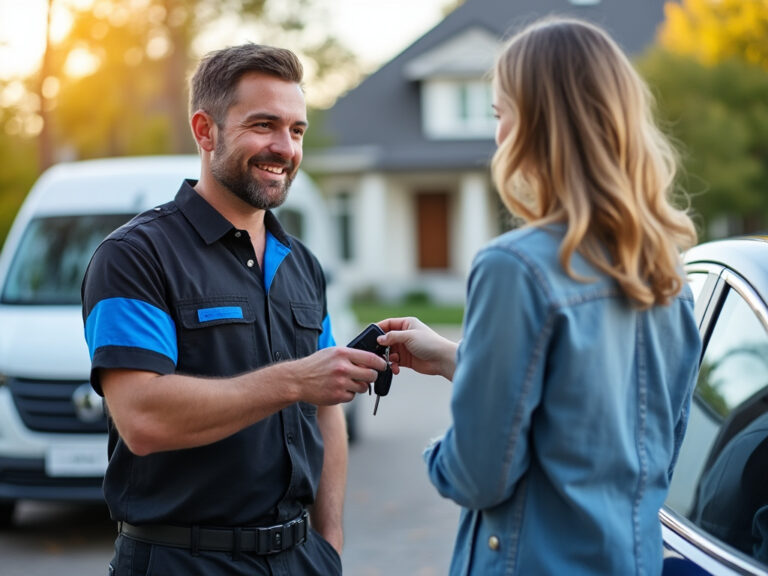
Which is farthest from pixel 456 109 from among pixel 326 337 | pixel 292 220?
pixel 326 337

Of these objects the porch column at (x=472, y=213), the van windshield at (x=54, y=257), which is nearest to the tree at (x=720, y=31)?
the porch column at (x=472, y=213)

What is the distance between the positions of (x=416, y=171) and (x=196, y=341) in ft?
95.3

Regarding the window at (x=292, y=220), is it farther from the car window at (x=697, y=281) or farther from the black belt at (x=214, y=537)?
the black belt at (x=214, y=537)

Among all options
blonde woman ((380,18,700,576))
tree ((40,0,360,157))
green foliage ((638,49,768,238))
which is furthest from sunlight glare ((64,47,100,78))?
blonde woman ((380,18,700,576))

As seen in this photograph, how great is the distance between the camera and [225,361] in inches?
105

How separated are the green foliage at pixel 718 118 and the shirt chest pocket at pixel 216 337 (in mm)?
22407

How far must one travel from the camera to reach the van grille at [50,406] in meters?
6.46

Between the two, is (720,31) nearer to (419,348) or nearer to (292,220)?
(292,220)

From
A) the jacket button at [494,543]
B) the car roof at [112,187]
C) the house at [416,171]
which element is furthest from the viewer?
the house at [416,171]

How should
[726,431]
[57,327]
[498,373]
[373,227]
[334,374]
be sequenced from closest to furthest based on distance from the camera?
[498,373]
[334,374]
[726,431]
[57,327]
[373,227]

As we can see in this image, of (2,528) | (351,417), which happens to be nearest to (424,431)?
(351,417)

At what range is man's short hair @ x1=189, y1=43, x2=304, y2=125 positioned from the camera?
9.35 ft

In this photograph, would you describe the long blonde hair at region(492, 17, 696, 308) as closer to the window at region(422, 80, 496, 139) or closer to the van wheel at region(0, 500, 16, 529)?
the van wheel at region(0, 500, 16, 529)

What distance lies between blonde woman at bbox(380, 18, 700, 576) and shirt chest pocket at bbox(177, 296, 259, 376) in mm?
775
